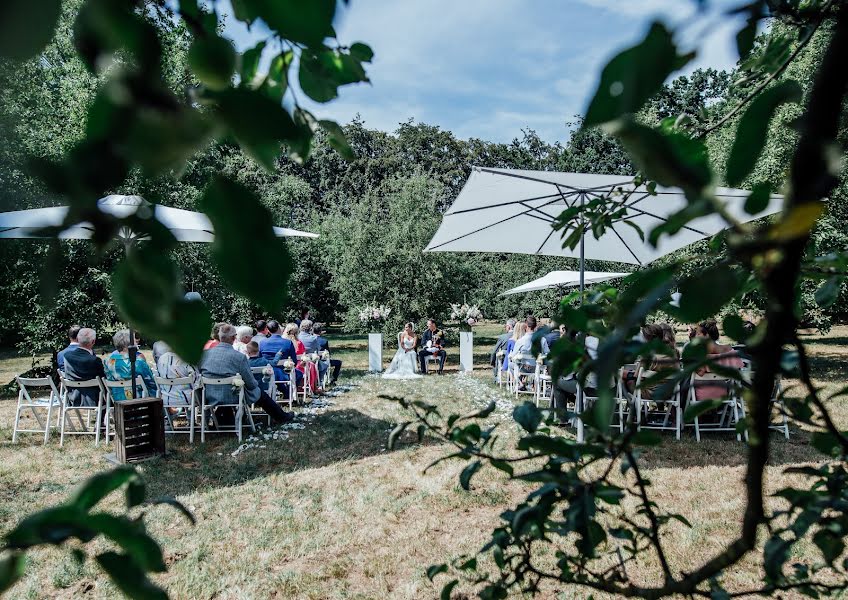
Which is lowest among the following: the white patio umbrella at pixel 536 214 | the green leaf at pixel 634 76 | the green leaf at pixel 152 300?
the green leaf at pixel 152 300

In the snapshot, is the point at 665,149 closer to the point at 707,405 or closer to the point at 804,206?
the point at 804,206

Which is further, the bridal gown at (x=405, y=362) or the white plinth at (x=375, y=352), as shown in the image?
the white plinth at (x=375, y=352)

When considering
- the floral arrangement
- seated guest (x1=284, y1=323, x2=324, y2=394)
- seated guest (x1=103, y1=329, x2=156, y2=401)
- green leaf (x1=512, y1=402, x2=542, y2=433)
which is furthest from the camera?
the floral arrangement

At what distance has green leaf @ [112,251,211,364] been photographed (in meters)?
0.34

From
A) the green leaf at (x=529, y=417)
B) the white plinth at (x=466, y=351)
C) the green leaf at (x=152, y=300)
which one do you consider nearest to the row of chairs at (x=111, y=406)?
the green leaf at (x=529, y=417)

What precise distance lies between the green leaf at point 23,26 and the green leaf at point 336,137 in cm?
60

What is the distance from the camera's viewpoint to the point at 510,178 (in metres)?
6.42

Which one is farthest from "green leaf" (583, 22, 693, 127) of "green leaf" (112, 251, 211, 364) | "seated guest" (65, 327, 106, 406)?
"seated guest" (65, 327, 106, 406)

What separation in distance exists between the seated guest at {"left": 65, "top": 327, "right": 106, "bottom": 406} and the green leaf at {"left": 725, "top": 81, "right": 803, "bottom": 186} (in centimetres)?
799

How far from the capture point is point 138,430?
6.38 meters

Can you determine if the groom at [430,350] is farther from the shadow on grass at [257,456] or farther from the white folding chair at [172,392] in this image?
the white folding chair at [172,392]

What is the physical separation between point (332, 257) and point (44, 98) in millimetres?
11028

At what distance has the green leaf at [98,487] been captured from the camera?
50 centimetres

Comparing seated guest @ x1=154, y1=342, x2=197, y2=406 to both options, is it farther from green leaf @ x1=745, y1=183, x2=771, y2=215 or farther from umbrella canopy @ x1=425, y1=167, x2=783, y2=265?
green leaf @ x1=745, y1=183, x2=771, y2=215
